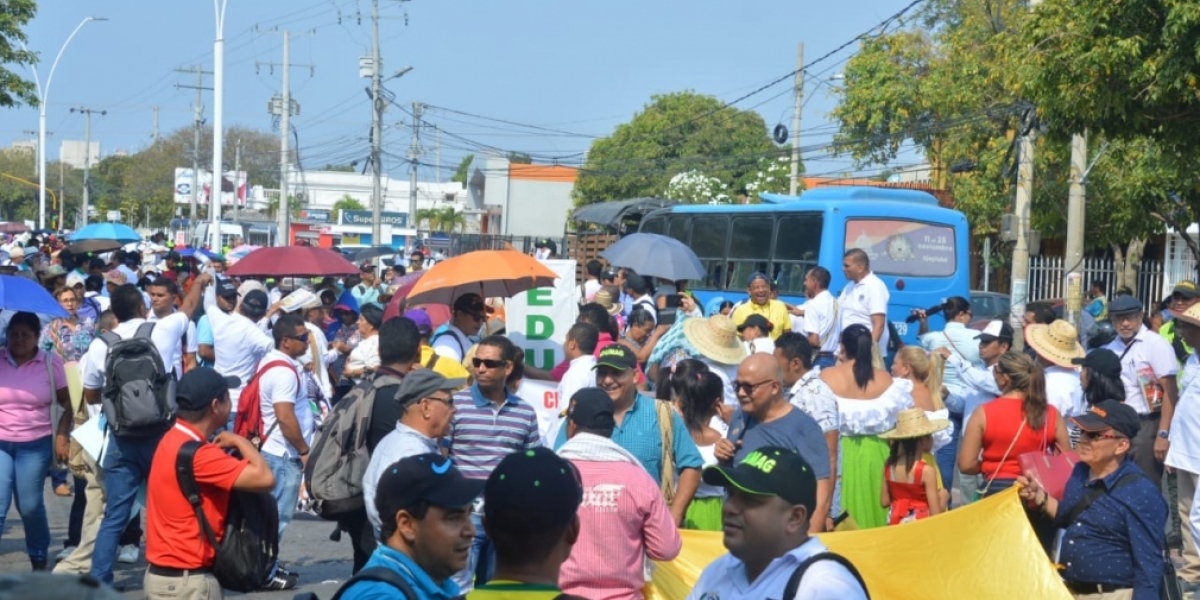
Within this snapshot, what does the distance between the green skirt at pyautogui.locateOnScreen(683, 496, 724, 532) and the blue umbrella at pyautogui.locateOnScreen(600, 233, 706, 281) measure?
27.3 ft

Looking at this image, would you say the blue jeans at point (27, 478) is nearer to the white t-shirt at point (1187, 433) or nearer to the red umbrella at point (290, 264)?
the red umbrella at point (290, 264)

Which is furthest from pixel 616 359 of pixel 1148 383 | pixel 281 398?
pixel 1148 383

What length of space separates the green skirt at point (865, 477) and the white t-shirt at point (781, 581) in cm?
402

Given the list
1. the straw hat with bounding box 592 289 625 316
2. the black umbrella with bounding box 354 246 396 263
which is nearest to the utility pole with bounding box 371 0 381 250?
the black umbrella with bounding box 354 246 396 263

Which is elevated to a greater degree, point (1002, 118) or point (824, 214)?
point (1002, 118)

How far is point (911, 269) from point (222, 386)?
15241mm

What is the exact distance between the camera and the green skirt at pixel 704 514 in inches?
278

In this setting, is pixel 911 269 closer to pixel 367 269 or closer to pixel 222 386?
pixel 367 269

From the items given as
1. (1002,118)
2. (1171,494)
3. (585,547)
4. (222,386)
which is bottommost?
(1171,494)

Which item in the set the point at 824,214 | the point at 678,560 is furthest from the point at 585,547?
the point at 824,214

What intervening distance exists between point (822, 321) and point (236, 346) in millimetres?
5599

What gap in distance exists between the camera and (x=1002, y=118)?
3106 cm

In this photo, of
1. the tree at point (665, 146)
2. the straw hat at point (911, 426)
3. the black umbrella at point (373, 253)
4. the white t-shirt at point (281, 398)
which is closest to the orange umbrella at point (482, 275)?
the white t-shirt at point (281, 398)

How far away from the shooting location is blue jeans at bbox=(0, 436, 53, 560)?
8438mm
